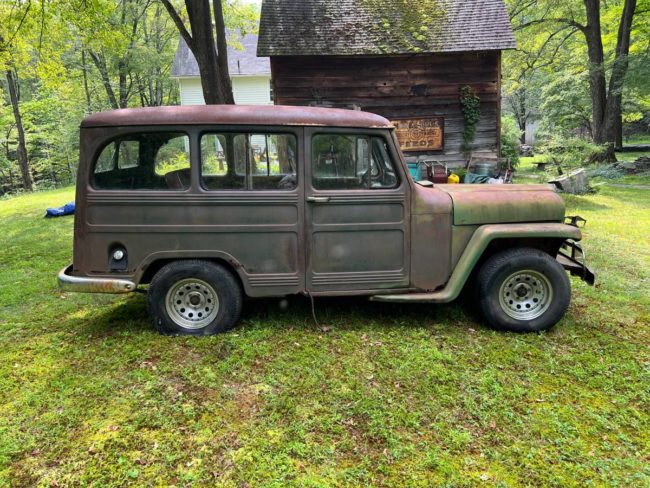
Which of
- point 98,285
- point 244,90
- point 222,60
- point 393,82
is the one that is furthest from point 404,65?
point 244,90

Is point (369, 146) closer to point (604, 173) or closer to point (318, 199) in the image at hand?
point (318, 199)

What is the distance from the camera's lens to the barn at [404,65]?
12195mm

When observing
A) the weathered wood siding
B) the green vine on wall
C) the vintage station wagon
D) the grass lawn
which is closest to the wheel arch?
the vintage station wagon

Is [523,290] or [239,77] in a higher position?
[239,77]

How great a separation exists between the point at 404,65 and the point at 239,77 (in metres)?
18.4

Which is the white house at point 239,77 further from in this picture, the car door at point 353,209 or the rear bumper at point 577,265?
the rear bumper at point 577,265

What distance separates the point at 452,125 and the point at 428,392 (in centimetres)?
1101

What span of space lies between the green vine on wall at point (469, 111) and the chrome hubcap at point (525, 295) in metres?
9.42

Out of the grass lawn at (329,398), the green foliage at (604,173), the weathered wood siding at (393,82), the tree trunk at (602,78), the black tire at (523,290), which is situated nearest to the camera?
the grass lawn at (329,398)

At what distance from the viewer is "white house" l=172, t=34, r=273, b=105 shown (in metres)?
28.0

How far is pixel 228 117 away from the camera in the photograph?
408cm

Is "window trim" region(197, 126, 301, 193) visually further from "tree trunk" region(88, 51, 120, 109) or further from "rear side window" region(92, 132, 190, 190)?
"tree trunk" region(88, 51, 120, 109)

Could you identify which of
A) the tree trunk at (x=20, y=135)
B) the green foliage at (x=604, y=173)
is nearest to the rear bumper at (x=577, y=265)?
the green foliage at (x=604, y=173)

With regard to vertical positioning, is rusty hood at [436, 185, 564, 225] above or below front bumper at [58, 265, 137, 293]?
above
